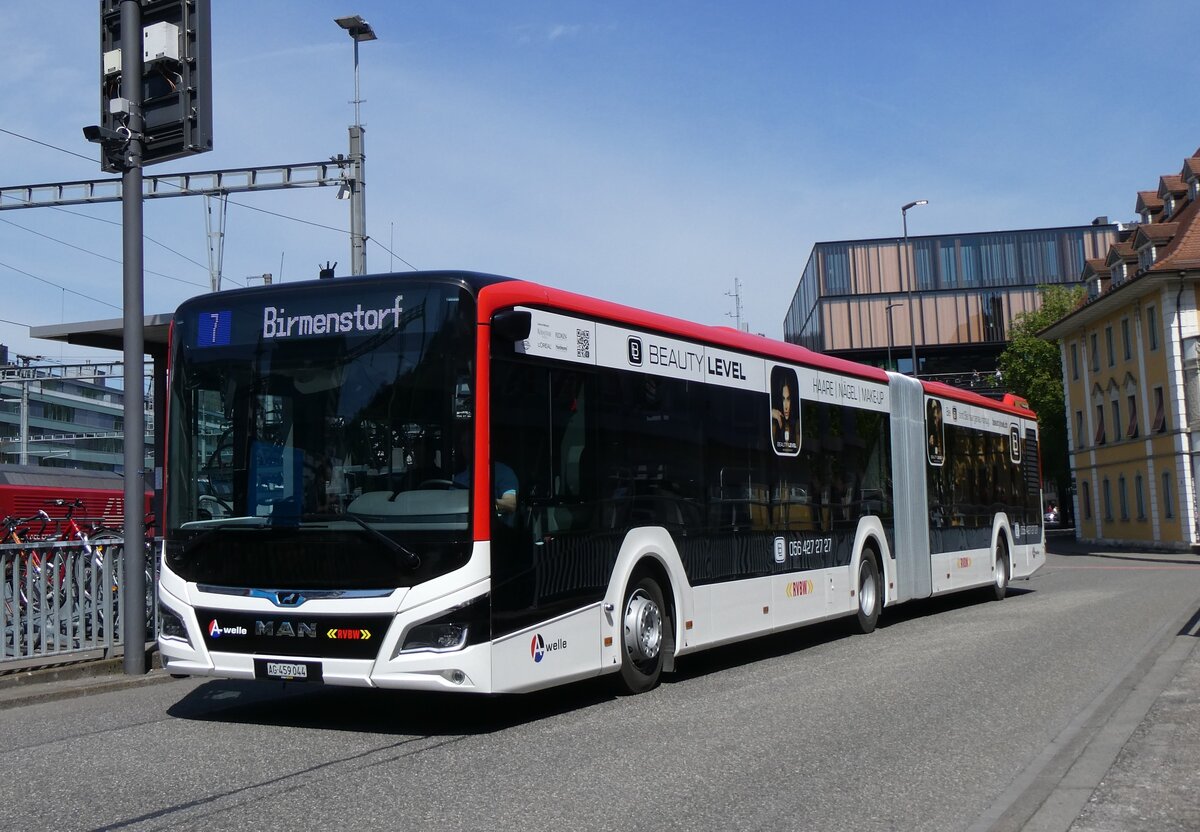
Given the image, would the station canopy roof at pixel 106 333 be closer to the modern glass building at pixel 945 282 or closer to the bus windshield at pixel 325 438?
the bus windshield at pixel 325 438

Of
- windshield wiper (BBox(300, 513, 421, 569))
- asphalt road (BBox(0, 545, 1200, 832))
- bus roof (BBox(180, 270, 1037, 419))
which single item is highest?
bus roof (BBox(180, 270, 1037, 419))

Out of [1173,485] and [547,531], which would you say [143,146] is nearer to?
[547,531]

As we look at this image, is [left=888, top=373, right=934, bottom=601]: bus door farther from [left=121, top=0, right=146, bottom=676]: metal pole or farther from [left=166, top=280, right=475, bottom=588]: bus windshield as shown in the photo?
[left=166, top=280, right=475, bottom=588]: bus windshield

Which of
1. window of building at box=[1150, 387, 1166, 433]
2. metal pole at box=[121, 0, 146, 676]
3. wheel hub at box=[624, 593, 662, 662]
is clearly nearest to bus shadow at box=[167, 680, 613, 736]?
wheel hub at box=[624, 593, 662, 662]

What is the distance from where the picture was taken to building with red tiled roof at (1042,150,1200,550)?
47625mm

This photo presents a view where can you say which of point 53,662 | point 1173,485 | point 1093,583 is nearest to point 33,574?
point 53,662

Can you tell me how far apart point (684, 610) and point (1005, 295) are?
7952cm

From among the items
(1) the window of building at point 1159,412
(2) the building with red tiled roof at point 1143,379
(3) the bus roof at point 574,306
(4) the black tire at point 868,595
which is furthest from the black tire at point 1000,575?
(1) the window of building at point 1159,412

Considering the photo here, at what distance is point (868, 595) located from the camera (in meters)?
15.3

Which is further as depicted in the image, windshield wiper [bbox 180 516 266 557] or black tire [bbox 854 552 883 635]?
black tire [bbox 854 552 883 635]

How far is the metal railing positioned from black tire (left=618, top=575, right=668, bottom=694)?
5.03 meters

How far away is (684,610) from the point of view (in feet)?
35.2

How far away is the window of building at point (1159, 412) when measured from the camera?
4919cm

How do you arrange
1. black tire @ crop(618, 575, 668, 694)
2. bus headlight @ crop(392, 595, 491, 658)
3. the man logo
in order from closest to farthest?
bus headlight @ crop(392, 595, 491, 658) → black tire @ crop(618, 575, 668, 694) → the man logo
